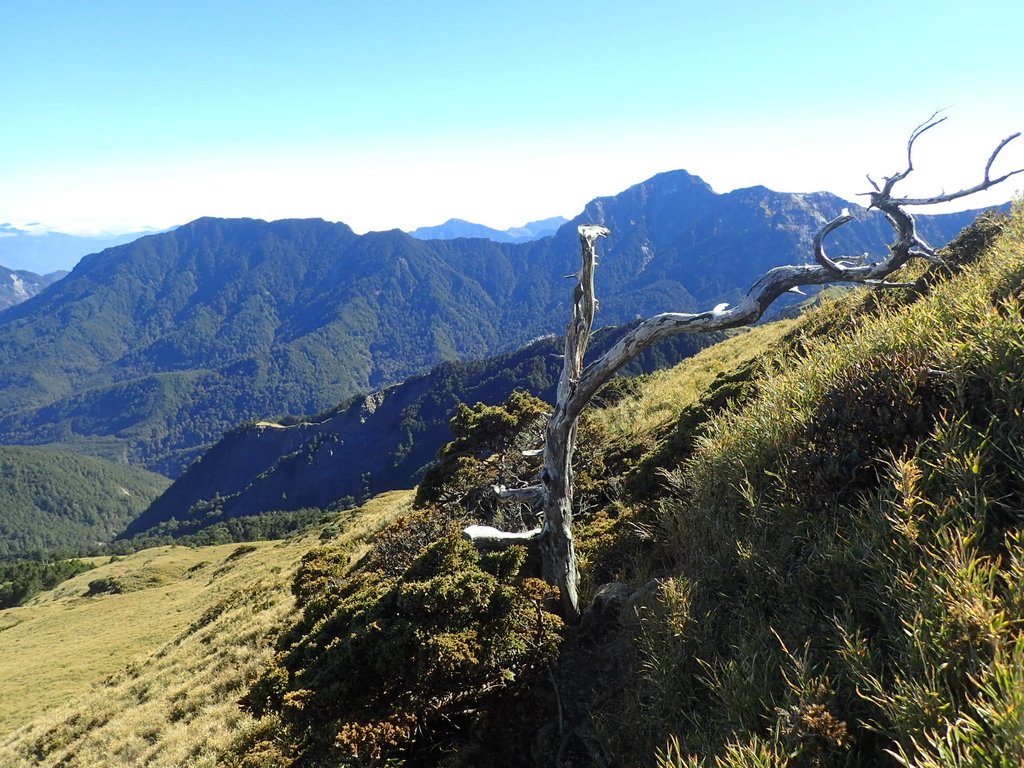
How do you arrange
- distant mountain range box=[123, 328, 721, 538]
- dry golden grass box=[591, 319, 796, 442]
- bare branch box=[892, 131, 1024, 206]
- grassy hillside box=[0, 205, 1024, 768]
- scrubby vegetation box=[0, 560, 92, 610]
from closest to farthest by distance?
grassy hillside box=[0, 205, 1024, 768] < bare branch box=[892, 131, 1024, 206] < dry golden grass box=[591, 319, 796, 442] < scrubby vegetation box=[0, 560, 92, 610] < distant mountain range box=[123, 328, 721, 538]

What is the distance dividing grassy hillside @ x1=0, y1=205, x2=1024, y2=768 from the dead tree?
1.95ft

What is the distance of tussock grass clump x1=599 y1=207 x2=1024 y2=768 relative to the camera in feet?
8.61

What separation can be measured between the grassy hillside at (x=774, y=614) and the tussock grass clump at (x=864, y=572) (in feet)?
0.06

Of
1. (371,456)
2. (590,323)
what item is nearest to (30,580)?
A: (590,323)

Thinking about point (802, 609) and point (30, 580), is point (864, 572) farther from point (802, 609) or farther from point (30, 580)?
point (30, 580)

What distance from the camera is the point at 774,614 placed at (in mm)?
3898

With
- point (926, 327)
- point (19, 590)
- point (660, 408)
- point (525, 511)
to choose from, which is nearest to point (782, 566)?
point (926, 327)

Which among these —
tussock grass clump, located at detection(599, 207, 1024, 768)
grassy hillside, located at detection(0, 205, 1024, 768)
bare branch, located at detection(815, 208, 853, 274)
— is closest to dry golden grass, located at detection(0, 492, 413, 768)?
grassy hillside, located at detection(0, 205, 1024, 768)

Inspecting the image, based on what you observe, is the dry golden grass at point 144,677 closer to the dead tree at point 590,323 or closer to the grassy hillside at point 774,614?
the grassy hillside at point 774,614

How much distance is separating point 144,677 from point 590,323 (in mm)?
18967

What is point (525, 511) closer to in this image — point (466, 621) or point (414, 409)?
point (466, 621)

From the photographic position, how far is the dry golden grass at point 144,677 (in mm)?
11336

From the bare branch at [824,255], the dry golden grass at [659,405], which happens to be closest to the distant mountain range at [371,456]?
the dry golden grass at [659,405]

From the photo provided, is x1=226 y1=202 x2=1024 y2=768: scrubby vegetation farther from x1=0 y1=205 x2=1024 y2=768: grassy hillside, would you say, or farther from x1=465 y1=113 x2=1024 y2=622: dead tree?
x1=465 y1=113 x2=1024 y2=622: dead tree
